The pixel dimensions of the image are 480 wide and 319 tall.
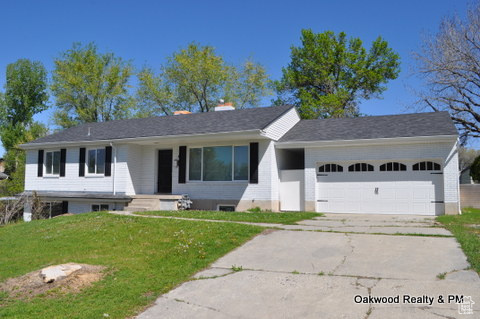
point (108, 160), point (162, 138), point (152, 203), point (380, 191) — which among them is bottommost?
point (152, 203)

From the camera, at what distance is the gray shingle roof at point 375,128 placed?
48.2 feet

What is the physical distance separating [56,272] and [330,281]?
434cm

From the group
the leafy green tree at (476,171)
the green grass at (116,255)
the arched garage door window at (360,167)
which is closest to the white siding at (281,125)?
the arched garage door window at (360,167)

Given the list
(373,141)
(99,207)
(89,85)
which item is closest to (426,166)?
(373,141)

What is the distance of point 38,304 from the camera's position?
5465mm

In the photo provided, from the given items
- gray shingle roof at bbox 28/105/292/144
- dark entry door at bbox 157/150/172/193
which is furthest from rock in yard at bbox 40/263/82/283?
dark entry door at bbox 157/150/172/193

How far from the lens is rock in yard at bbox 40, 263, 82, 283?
247 inches

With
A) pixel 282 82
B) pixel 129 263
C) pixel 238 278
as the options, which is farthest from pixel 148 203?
pixel 282 82

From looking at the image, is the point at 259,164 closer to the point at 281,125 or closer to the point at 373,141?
the point at 281,125

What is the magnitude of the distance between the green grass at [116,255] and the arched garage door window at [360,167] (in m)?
6.78

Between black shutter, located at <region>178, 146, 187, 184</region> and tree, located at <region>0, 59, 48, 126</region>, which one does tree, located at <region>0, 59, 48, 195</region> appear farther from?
black shutter, located at <region>178, 146, 187, 184</region>

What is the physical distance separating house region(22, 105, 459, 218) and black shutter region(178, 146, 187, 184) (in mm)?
45

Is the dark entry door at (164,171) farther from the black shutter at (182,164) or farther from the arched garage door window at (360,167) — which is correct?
the arched garage door window at (360,167)

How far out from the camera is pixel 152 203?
17.2 metres
